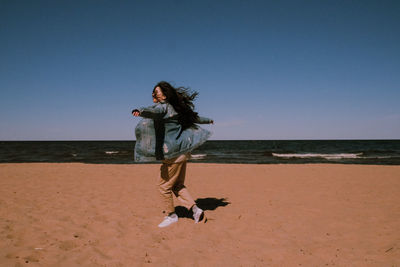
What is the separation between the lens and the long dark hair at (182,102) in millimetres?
3854

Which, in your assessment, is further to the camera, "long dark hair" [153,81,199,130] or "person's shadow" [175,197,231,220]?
"person's shadow" [175,197,231,220]

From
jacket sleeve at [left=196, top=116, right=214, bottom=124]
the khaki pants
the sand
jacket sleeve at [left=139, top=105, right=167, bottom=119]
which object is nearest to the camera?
the sand

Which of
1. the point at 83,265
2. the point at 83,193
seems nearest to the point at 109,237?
the point at 83,265

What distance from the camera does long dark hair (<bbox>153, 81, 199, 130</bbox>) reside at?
3.85 metres

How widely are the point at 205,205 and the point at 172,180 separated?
1897 mm

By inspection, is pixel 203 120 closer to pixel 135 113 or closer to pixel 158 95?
pixel 158 95

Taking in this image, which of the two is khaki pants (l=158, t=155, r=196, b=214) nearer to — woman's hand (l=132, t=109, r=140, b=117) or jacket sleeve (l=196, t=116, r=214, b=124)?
jacket sleeve (l=196, t=116, r=214, b=124)

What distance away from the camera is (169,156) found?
3.68 m

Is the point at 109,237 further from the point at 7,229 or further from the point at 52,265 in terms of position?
the point at 7,229

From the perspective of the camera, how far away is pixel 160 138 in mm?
3711

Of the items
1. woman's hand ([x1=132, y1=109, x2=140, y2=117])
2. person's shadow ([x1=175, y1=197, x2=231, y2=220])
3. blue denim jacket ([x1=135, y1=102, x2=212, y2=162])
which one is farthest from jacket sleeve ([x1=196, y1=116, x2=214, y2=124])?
person's shadow ([x1=175, y1=197, x2=231, y2=220])

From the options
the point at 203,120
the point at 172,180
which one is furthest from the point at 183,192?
the point at 203,120

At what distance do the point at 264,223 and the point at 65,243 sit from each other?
2948 mm

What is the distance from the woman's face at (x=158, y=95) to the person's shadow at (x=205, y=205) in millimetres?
2181
